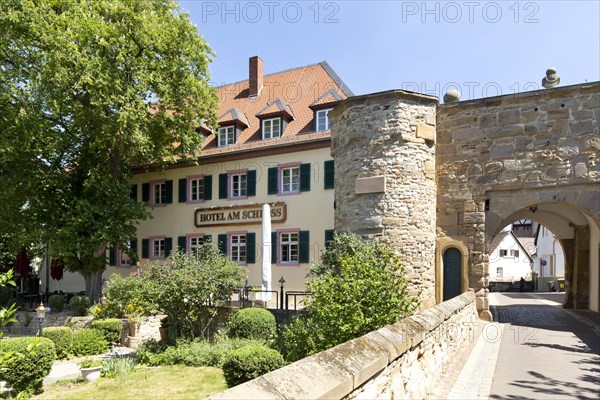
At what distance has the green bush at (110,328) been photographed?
14742 mm

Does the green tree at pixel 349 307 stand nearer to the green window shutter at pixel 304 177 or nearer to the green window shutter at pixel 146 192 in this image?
the green window shutter at pixel 304 177

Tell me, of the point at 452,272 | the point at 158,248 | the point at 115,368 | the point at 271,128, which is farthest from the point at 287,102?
the point at 115,368

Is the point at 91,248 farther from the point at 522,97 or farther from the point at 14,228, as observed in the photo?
the point at 522,97

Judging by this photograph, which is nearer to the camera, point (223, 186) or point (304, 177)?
point (304, 177)

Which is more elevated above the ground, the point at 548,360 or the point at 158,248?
the point at 158,248

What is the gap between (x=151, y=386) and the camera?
974 centimetres

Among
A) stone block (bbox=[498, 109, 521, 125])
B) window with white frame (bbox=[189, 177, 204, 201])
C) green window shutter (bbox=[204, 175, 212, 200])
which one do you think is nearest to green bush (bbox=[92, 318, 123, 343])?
green window shutter (bbox=[204, 175, 212, 200])

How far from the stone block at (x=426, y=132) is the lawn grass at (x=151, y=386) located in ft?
26.3

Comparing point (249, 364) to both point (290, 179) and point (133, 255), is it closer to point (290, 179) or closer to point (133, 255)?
point (290, 179)

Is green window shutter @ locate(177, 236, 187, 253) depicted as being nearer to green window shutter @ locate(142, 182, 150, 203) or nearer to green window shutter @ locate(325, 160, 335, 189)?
green window shutter @ locate(142, 182, 150, 203)

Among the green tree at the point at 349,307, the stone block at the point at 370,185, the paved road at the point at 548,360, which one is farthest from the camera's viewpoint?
the stone block at the point at 370,185

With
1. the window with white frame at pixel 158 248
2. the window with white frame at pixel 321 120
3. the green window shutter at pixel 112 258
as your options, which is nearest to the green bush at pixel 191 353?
the window with white frame at pixel 158 248

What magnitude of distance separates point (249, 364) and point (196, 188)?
13.9 meters

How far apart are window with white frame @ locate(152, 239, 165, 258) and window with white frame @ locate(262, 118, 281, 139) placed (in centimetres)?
735
